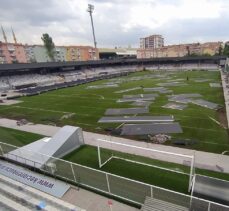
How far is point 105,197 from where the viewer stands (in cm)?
1248

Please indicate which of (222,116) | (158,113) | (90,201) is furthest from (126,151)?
(222,116)

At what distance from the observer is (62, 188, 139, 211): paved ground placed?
11593 millimetres

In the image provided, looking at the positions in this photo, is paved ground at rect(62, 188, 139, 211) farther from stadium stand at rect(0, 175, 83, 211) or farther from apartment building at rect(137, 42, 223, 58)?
apartment building at rect(137, 42, 223, 58)

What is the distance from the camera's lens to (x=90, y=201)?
12219 mm

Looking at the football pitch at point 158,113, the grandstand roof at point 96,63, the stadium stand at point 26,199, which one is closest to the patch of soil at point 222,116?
the football pitch at point 158,113

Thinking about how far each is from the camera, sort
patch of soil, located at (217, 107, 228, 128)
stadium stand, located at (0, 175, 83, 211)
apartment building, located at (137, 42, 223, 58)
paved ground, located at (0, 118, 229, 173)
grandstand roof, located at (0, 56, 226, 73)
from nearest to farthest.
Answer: stadium stand, located at (0, 175, 83, 211) → paved ground, located at (0, 118, 229, 173) → patch of soil, located at (217, 107, 228, 128) → grandstand roof, located at (0, 56, 226, 73) → apartment building, located at (137, 42, 223, 58)

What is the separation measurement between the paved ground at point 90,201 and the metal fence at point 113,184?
15.6 inches

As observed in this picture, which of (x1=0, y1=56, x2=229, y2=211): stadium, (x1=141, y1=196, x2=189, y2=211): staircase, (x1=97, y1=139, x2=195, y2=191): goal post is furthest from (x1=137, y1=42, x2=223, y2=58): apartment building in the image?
(x1=141, y1=196, x2=189, y2=211): staircase

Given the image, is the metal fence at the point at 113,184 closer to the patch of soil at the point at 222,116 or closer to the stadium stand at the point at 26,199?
the stadium stand at the point at 26,199

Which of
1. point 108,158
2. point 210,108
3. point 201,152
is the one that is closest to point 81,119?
point 108,158

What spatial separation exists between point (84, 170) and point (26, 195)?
4.32m

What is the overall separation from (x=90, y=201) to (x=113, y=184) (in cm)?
175

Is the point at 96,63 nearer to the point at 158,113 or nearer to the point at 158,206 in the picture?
the point at 158,113

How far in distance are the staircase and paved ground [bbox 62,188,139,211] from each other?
38.0 inches
